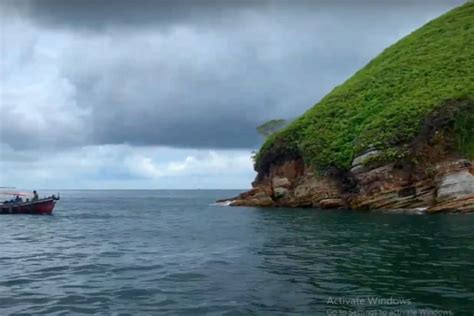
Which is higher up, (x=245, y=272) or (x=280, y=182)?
(x=280, y=182)

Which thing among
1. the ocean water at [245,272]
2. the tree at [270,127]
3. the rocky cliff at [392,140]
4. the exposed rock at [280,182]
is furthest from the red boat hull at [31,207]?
the tree at [270,127]

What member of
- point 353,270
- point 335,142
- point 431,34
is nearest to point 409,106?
point 335,142

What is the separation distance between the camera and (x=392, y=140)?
245ft

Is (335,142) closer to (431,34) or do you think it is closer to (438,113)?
(438,113)

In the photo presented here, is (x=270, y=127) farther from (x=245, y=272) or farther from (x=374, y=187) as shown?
(x=245, y=272)

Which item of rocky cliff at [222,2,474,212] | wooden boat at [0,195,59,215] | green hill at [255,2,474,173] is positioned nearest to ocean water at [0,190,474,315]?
rocky cliff at [222,2,474,212]

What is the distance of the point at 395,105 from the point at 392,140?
34.7 ft

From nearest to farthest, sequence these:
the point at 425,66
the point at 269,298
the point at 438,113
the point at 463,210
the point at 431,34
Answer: the point at 269,298
the point at 463,210
the point at 438,113
the point at 425,66
the point at 431,34

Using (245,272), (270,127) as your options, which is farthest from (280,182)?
(245,272)

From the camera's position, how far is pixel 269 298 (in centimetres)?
2055

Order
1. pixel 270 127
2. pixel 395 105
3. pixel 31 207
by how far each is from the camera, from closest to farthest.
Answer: pixel 31 207 → pixel 395 105 → pixel 270 127

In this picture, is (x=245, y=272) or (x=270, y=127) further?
(x=270, y=127)

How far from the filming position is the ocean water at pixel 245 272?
19.5 m

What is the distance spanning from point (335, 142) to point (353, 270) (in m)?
60.9
